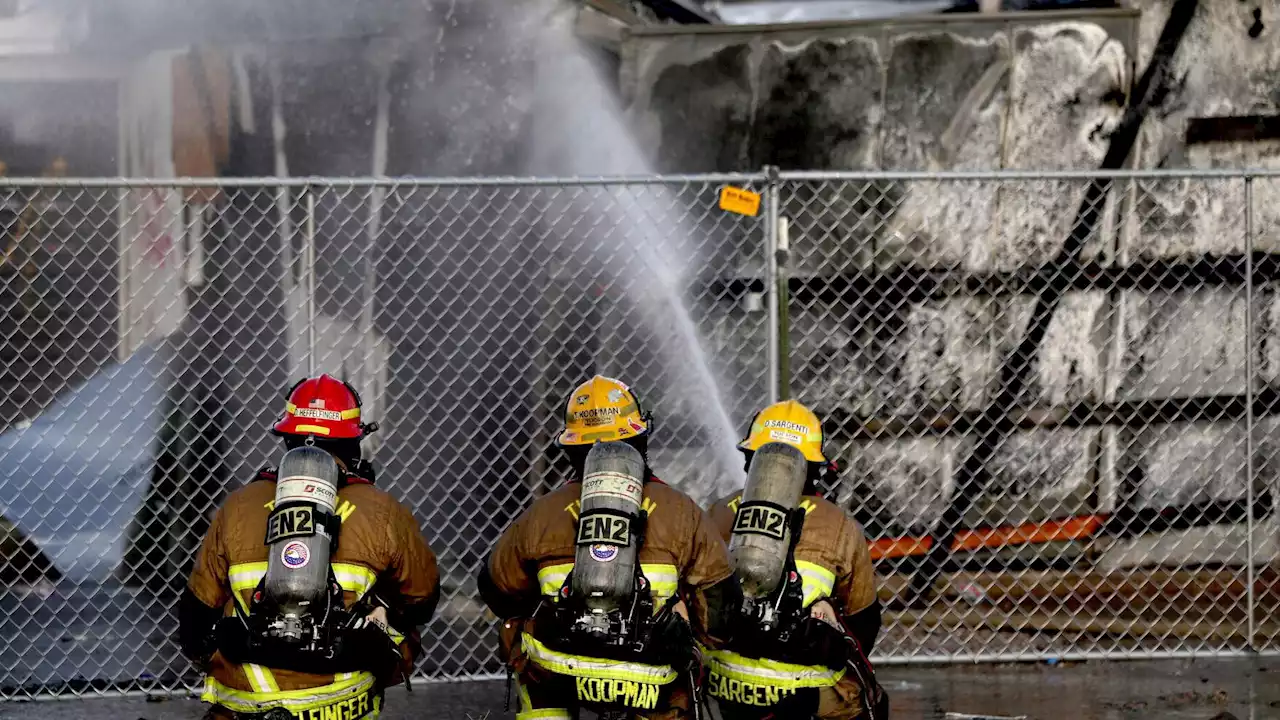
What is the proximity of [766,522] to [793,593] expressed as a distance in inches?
10.1

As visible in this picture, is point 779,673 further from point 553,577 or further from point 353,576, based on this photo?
point 353,576

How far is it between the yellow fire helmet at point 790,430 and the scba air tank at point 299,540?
4.55ft

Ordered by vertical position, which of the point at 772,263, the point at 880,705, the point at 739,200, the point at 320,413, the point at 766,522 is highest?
the point at 739,200

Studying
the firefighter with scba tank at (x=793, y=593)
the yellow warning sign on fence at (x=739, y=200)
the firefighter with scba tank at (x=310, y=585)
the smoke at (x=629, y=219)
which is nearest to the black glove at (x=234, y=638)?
the firefighter with scba tank at (x=310, y=585)

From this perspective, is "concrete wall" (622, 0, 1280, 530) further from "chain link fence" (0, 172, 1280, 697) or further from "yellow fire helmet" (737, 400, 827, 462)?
"yellow fire helmet" (737, 400, 827, 462)

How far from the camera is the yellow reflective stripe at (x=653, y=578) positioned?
4.13 metres

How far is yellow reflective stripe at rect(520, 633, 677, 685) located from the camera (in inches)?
162

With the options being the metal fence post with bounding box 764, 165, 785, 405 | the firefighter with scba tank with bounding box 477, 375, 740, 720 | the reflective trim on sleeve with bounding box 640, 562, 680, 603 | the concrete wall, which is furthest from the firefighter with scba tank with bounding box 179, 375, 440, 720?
the concrete wall

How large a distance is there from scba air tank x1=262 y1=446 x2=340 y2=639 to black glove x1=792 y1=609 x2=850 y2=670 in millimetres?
1428

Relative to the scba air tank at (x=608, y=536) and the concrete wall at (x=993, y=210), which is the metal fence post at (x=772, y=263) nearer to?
the concrete wall at (x=993, y=210)

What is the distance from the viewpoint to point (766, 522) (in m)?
4.27

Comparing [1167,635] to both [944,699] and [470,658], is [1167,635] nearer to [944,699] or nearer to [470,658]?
[944,699]

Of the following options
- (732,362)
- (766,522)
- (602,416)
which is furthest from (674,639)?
(732,362)

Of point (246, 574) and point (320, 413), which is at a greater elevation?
point (320, 413)
